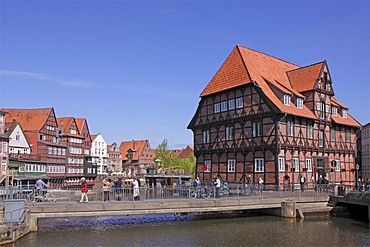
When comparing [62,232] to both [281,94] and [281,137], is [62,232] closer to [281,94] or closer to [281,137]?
[281,137]

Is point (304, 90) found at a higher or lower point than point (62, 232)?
higher

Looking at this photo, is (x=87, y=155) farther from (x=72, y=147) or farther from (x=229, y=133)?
(x=229, y=133)

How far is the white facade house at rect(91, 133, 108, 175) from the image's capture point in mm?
100194

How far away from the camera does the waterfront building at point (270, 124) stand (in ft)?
127

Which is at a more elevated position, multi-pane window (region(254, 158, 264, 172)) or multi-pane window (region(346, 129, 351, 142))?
multi-pane window (region(346, 129, 351, 142))

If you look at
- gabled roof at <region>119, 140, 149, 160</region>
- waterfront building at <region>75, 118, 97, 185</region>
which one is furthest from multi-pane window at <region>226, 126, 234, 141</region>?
gabled roof at <region>119, 140, 149, 160</region>

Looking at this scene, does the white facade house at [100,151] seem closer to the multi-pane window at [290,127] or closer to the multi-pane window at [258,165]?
the multi-pane window at [258,165]

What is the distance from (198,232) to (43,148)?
1869 inches

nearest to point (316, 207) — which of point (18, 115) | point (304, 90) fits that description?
point (304, 90)

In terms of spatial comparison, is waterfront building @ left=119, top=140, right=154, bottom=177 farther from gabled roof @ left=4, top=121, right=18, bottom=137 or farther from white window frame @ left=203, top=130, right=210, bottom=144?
white window frame @ left=203, top=130, right=210, bottom=144

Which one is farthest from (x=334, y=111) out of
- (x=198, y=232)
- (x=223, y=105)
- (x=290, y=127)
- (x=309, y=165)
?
(x=198, y=232)

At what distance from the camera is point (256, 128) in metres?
40.2

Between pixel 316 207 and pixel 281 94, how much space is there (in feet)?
44.5

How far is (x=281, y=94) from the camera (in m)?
40.6
